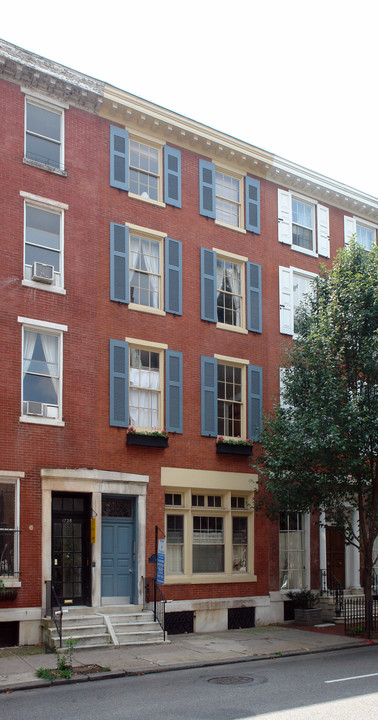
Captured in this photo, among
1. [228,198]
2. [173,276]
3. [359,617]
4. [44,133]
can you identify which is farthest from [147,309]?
[359,617]

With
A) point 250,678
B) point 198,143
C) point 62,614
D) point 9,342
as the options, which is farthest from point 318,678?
point 198,143

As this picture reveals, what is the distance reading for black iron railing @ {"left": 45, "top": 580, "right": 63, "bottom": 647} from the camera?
16.7 meters

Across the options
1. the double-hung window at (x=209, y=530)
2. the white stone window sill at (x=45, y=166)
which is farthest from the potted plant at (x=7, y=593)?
the white stone window sill at (x=45, y=166)

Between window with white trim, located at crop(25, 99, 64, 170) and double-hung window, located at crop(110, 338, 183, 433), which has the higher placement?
window with white trim, located at crop(25, 99, 64, 170)

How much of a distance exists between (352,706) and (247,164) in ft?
55.7

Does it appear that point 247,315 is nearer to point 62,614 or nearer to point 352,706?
point 62,614

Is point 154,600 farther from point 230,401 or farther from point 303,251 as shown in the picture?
point 303,251


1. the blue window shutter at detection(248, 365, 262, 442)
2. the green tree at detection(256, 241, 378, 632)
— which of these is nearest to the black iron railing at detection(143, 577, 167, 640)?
the green tree at detection(256, 241, 378, 632)

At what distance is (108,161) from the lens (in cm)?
2088

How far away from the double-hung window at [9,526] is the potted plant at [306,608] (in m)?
8.55

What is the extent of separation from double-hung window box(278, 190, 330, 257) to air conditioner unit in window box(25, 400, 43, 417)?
1028cm

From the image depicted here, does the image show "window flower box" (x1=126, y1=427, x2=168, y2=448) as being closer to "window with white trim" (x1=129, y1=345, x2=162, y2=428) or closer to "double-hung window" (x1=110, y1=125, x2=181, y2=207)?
"window with white trim" (x1=129, y1=345, x2=162, y2=428)

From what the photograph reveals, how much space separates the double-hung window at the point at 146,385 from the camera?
19969mm

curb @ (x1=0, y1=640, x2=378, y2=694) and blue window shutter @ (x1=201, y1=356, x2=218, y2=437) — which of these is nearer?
curb @ (x1=0, y1=640, x2=378, y2=694)
